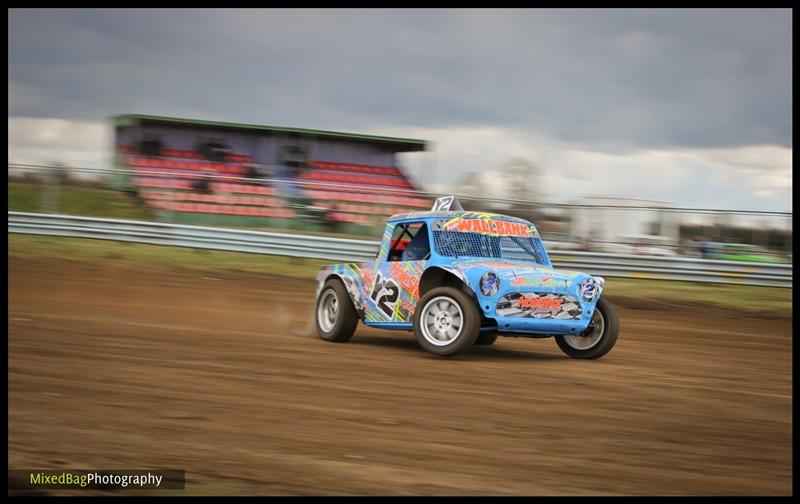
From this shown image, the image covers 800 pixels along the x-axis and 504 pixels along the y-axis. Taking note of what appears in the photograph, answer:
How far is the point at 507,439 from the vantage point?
19.9 ft

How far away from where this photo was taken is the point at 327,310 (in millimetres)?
11500

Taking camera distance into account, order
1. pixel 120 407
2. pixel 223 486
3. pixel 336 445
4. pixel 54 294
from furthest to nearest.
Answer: pixel 54 294
pixel 120 407
pixel 336 445
pixel 223 486

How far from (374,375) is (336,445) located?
2674 mm

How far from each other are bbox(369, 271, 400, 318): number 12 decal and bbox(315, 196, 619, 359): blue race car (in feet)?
0.04

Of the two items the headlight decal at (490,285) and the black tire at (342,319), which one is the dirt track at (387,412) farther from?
the headlight decal at (490,285)

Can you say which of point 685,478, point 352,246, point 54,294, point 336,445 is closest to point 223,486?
point 336,445

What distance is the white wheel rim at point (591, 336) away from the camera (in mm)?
10055

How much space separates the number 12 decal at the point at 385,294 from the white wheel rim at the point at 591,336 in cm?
197

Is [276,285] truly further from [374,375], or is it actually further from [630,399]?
[630,399]

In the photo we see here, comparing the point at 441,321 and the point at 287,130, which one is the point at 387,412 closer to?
the point at 441,321

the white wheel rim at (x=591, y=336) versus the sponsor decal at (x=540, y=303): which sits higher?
the sponsor decal at (x=540, y=303)

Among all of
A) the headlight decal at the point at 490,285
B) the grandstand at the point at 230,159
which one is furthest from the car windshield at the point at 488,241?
the grandstand at the point at 230,159

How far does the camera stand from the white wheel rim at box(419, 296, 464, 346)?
9414mm

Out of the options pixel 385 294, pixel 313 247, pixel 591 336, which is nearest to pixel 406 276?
pixel 385 294
